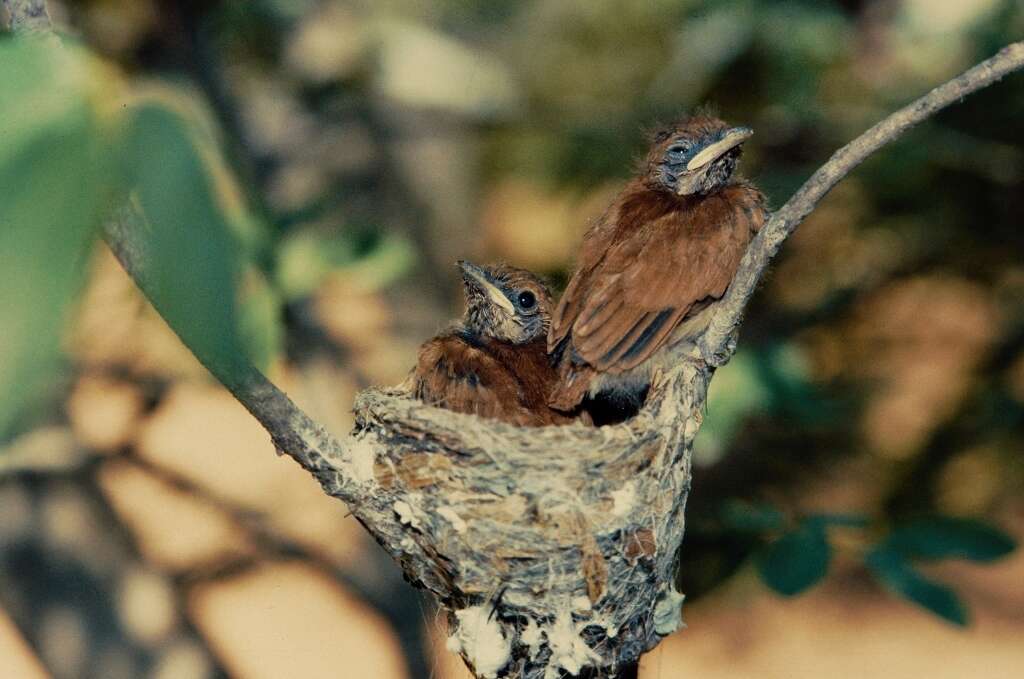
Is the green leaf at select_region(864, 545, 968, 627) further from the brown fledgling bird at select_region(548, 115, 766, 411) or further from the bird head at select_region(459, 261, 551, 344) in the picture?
the bird head at select_region(459, 261, 551, 344)

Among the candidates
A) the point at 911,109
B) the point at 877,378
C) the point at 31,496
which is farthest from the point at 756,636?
the point at 911,109

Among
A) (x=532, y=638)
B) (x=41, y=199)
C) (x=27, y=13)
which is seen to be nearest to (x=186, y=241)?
(x=41, y=199)

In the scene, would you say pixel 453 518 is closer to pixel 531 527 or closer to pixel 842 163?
pixel 531 527

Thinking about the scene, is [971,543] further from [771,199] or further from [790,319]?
[790,319]

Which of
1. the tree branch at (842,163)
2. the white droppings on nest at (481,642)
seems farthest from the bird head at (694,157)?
the white droppings on nest at (481,642)

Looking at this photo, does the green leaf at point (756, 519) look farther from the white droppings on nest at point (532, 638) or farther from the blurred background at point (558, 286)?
the white droppings on nest at point (532, 638)

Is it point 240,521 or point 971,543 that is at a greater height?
point 240,521

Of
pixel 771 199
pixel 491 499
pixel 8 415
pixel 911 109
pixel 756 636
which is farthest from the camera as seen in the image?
pixel 756 636
